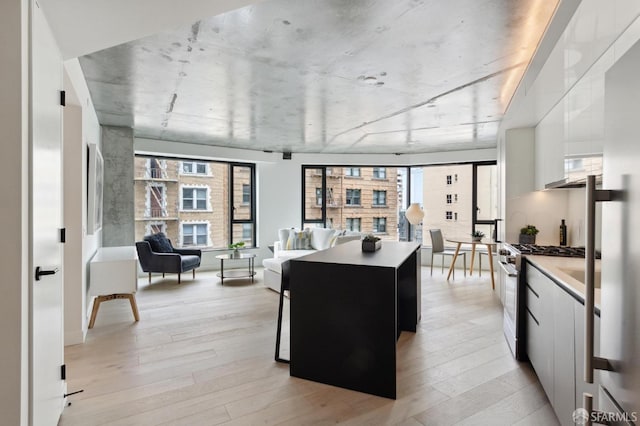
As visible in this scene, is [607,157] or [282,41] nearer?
[607,157]

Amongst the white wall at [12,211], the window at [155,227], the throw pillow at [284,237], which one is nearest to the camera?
the white wall at [12,211]

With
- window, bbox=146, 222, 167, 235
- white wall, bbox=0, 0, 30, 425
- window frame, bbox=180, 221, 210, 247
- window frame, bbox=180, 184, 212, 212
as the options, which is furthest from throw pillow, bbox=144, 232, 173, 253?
white wall, bbox=0, 0, 30, 425

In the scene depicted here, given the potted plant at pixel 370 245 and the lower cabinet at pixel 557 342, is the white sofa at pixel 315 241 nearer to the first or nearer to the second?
the potted plant at pixel 370 245

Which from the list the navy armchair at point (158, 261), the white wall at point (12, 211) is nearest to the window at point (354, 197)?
the navy armchair at point (158, 261)

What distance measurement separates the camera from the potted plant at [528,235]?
406 centimetres

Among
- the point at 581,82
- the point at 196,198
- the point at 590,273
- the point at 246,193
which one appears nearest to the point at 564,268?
the point at 581,82

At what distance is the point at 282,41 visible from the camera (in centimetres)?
277

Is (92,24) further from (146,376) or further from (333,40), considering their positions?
(146,376)

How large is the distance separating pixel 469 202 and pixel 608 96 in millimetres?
7269

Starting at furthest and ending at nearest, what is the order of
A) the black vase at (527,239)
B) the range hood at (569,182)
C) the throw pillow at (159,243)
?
1. the throw pillow at (159,243)
2. the black vase at (527,239)
3. the range hood at (569,182)

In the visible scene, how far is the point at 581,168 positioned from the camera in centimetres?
253

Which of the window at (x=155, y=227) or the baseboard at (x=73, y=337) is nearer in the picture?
the baseboard at (x=73, y=337)

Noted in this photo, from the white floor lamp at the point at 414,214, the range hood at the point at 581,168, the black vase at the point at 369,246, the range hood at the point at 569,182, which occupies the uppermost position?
the range hood at the point at 581,168

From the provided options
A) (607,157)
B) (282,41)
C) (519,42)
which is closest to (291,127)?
(282,41)
